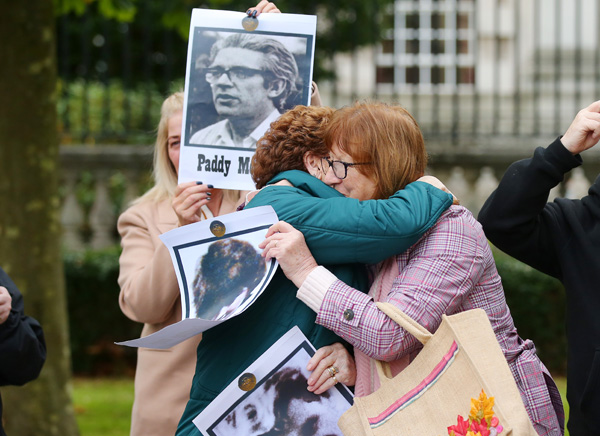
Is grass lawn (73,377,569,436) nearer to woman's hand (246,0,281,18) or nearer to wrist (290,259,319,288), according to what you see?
woman's hand (246,0,281,18)

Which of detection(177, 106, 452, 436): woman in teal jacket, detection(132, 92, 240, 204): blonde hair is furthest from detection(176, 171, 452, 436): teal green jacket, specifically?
detection(132, 92, 240, 204): blonde hair

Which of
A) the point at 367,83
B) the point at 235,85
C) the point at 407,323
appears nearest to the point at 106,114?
the point at 235,85

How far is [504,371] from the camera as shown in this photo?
6.47 feet

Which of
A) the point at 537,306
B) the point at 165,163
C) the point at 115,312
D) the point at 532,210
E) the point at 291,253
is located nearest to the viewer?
the point at 291,253

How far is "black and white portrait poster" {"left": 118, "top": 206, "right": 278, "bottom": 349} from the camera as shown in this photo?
224 cm

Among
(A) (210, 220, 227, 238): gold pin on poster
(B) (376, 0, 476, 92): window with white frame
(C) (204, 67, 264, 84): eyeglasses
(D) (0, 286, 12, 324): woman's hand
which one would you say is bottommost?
(D) (0, 286, 12, 324): woman's hand

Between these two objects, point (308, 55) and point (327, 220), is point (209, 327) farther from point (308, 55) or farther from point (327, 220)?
point (308, 55)

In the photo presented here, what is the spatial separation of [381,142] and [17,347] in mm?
1576

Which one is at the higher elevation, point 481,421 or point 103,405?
point 481,421

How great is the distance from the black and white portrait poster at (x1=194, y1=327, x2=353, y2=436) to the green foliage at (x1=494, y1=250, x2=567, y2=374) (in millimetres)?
5505

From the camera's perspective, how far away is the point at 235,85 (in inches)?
115

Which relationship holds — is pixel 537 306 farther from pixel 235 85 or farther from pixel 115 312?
pixel 235 85

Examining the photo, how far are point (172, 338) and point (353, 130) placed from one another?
73 cm

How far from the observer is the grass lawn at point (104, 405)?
6105mm
